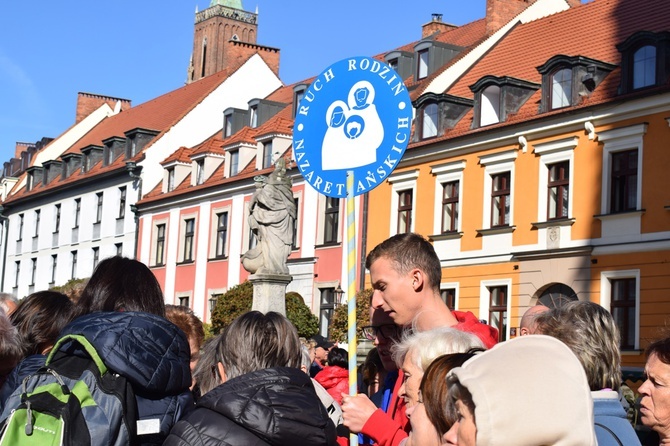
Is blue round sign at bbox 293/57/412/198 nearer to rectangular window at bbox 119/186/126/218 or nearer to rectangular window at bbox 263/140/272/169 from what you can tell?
rectangular window at bbox 263/140/272/169

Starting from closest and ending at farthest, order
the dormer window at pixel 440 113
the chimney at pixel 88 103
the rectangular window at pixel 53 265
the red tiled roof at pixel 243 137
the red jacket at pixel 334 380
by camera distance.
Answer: the red jacket at pixel 334 380
the dormer window at pixel 440 113
the red tiled roof at pixel 243 137
the rectangular window at pixel 53 265
the chimney at pixel 88 103

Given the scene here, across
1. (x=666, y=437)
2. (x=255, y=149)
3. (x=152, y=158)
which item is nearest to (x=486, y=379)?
(x=666, y=437)

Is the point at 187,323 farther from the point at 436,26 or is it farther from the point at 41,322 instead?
the point at 436,26

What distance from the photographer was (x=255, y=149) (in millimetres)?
43719

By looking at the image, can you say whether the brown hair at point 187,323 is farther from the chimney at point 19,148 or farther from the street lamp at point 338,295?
the chimney at point 19,148

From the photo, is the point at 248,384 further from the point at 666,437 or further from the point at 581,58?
the point at 581,58

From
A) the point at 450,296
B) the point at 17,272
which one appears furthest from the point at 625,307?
the point at 17,272

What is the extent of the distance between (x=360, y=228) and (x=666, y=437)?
101ft

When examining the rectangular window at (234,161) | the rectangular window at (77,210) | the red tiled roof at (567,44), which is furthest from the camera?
the rectangular window at (77,210)

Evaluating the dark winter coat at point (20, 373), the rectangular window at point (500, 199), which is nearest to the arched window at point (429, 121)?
the rectangular window at point (500, 199)

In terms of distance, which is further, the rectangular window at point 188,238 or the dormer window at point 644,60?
the rectangular window at point 188,238

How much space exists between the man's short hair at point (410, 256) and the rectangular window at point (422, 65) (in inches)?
1328

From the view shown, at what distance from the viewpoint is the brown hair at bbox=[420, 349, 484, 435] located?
11.2 feet

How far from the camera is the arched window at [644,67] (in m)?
27.7
